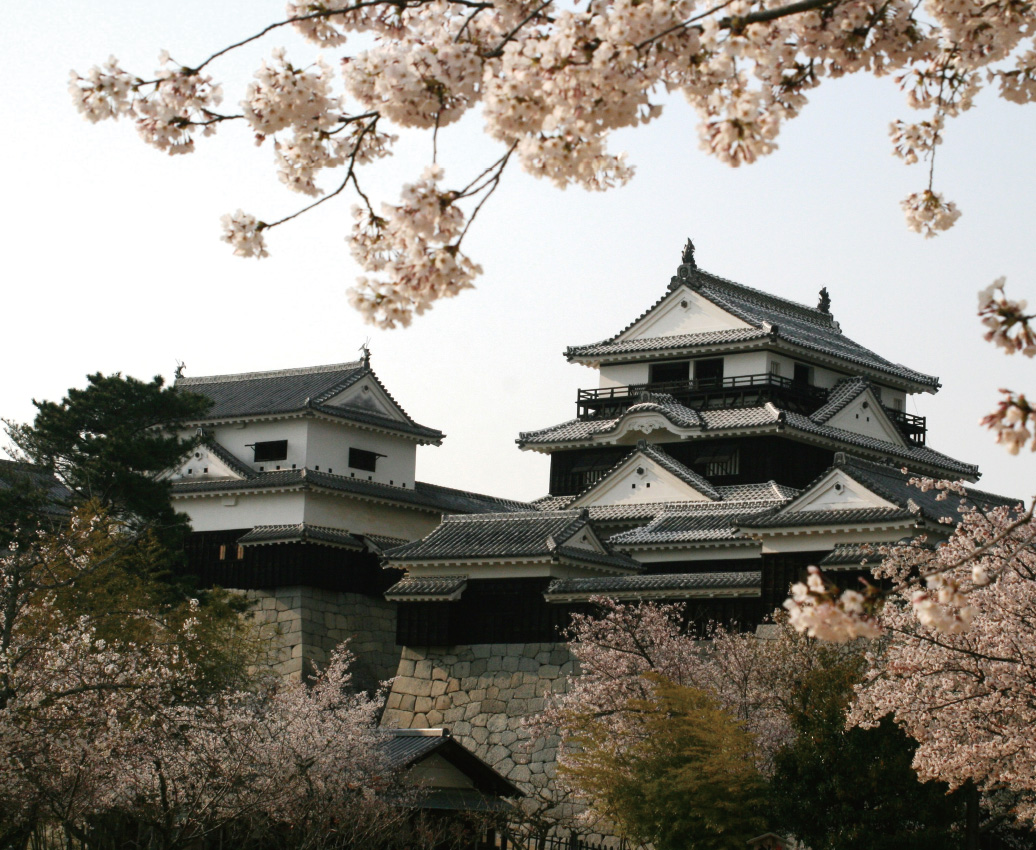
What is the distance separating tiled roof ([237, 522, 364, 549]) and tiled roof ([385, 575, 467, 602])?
4.27 metres

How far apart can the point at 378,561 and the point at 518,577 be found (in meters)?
6.75

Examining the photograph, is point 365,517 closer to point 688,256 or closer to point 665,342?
point 665,342

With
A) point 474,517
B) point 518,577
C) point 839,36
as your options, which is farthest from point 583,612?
point 839,36

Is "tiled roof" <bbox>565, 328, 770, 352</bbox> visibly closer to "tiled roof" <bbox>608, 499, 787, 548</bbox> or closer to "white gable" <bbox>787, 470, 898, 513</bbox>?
"tiled roof" <bbox>608, 499, 787, 548</bbox>

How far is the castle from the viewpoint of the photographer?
83.4ft

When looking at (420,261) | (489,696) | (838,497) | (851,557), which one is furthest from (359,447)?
(420,261)

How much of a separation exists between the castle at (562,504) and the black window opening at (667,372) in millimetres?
51

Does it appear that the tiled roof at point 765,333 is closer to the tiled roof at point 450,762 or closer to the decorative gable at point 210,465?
the decorative gable at point 210,465

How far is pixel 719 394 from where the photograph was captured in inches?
1373

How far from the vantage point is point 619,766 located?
18578 millimetres

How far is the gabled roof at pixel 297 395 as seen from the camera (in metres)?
34.0

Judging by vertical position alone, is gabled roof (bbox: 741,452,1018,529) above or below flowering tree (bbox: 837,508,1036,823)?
above

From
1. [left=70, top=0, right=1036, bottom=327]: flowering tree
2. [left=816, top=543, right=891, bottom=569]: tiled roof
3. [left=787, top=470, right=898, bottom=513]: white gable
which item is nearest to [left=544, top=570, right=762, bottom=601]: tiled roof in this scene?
[left=816, top=543, right=891, bottom=569]: tiled roof

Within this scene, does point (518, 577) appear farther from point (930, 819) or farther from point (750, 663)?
point (930, 819)
